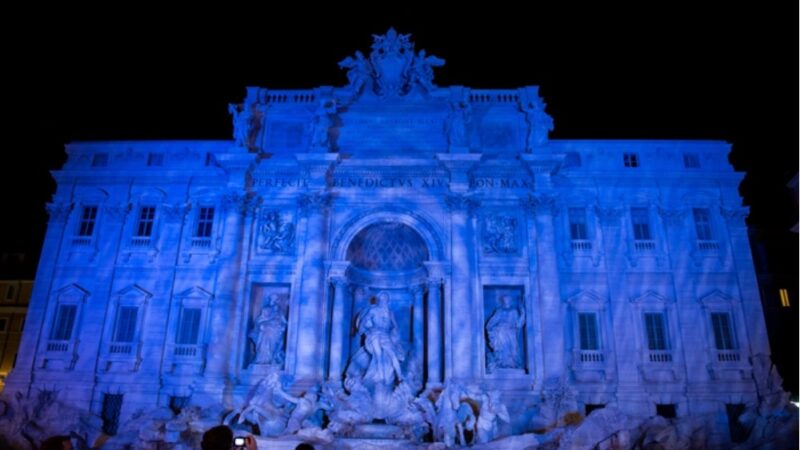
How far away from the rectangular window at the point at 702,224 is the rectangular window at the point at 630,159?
339 cm

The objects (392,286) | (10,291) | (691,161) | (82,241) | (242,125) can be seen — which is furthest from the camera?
(10,291)

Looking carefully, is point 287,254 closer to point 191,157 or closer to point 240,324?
point 240,324

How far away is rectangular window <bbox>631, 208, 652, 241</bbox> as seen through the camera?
24.6m

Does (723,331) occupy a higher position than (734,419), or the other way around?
(723,331)

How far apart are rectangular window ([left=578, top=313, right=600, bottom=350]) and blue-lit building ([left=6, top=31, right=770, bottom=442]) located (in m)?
0.09

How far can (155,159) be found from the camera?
1040 inches

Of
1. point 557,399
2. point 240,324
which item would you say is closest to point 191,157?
point 240,324

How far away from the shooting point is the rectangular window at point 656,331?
2283cm

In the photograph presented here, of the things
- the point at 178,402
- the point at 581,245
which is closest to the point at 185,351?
the point at 178,402

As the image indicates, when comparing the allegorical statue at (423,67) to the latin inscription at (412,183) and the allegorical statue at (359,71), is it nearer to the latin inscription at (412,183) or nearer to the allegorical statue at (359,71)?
the allegorical statue at (359,71)

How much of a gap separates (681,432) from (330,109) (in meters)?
18.9

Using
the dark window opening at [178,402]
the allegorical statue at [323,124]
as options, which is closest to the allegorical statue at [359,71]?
the allegorical statue at [323,124]

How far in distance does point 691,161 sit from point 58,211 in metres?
30.0

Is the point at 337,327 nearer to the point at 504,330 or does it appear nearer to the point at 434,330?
the point at 434,330
